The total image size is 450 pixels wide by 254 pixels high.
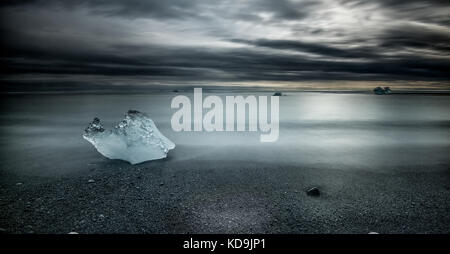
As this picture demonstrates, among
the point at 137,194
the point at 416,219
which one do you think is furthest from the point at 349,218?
the point at 137,194

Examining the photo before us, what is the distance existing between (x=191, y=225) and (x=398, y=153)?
20.8 feet

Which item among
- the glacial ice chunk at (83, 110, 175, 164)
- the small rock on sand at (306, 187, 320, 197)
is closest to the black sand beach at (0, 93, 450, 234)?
the small rock on sand at (306, 187, 320, 197)

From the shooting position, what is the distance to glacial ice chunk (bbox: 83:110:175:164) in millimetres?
5805

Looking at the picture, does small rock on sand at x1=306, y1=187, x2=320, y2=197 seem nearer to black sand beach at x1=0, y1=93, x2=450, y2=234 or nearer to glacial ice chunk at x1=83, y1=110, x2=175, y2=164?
black sand beach at x1=0, y1=93, x2=450, y2=234

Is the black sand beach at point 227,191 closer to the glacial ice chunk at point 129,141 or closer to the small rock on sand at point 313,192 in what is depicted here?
the small rock on sand at point 313,192

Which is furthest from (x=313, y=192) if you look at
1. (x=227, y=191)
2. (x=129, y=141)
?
(x=129, y=141)

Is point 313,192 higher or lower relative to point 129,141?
lower

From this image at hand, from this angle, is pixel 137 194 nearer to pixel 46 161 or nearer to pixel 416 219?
pixel 46 161

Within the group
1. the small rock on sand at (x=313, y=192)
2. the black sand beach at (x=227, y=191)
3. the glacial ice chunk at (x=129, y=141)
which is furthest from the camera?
the glacial ice chunk at (x=129, y=141)

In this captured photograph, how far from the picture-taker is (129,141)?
580 centimetres

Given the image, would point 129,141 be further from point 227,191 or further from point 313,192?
point 313,192

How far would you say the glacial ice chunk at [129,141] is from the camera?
19.0 ft

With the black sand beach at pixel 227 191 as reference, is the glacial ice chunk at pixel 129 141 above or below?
above

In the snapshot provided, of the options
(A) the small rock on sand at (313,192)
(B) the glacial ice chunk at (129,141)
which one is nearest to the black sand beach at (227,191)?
(A) the small rock on sand at (313,192)
